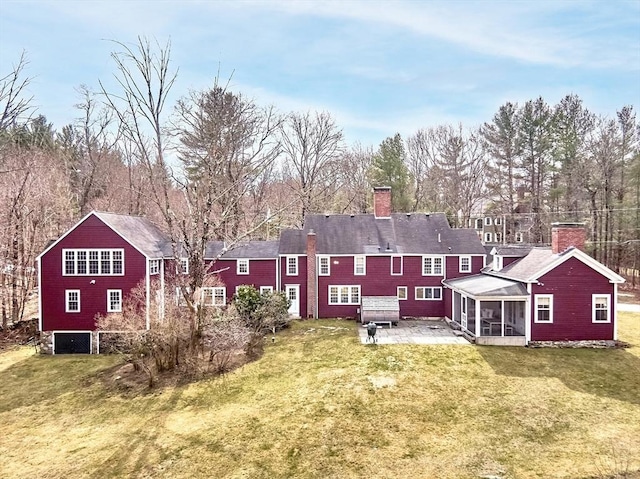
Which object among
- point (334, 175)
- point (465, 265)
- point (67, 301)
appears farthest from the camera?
point (334, 175)

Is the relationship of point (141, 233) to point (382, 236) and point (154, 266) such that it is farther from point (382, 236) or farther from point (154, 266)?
point (382, 236)

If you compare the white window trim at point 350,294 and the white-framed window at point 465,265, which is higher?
the white-framed window at point 465,265

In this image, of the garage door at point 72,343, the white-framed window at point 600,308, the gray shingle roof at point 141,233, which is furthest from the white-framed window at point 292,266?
the white-framed window at point 600,308

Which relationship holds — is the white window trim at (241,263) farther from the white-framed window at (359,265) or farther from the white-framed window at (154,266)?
the white-framed window at (359,265)

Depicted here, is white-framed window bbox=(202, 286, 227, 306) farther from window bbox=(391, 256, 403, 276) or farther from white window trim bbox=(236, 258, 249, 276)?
window bbox=(391, 256, 403, 276)

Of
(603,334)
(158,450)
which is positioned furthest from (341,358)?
(603,334)

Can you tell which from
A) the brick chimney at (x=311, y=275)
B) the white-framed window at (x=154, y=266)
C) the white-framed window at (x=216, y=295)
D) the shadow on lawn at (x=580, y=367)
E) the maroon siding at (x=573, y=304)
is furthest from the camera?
the brick chimney at (x=311, y=275)

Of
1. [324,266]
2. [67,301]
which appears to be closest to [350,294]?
[324,266]
